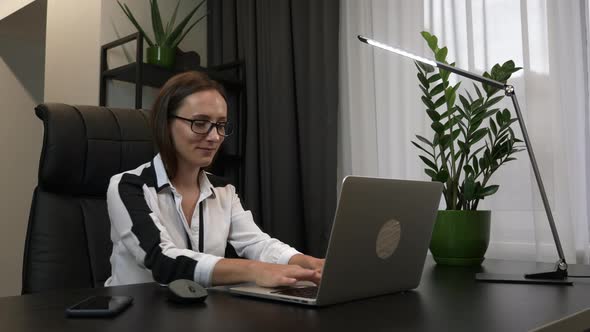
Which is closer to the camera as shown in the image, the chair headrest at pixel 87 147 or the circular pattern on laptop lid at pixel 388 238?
the circular pattern on laptop lid at pixel 388 238

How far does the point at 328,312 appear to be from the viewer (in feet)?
2.41

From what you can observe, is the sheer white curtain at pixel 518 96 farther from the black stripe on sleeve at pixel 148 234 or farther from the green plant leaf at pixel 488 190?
the black stripe on sleeve at pixel 148 234

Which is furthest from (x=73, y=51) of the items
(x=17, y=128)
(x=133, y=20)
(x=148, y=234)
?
(x=148, y=234)

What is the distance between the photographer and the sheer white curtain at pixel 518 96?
1.71m

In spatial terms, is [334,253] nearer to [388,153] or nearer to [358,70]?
[388,153]

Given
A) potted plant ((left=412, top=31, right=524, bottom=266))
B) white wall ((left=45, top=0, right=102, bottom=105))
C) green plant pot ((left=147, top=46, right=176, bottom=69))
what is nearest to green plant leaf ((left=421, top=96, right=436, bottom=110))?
potted plant ((left=412, top=31, right=524, bottom=266))

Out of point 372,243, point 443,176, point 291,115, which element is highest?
point 291,115

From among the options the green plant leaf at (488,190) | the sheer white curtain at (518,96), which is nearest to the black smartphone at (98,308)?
the green plant leaf at (488,190)

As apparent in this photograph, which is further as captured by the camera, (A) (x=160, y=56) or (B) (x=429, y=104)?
(A) (x=160, y=56)

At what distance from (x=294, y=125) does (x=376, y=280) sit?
1.66 metres

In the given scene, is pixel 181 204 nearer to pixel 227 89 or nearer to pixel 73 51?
pixel 227 89

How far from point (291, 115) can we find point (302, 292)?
1.67 metres

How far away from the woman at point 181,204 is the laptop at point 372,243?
0.25m

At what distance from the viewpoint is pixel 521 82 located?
183cm
